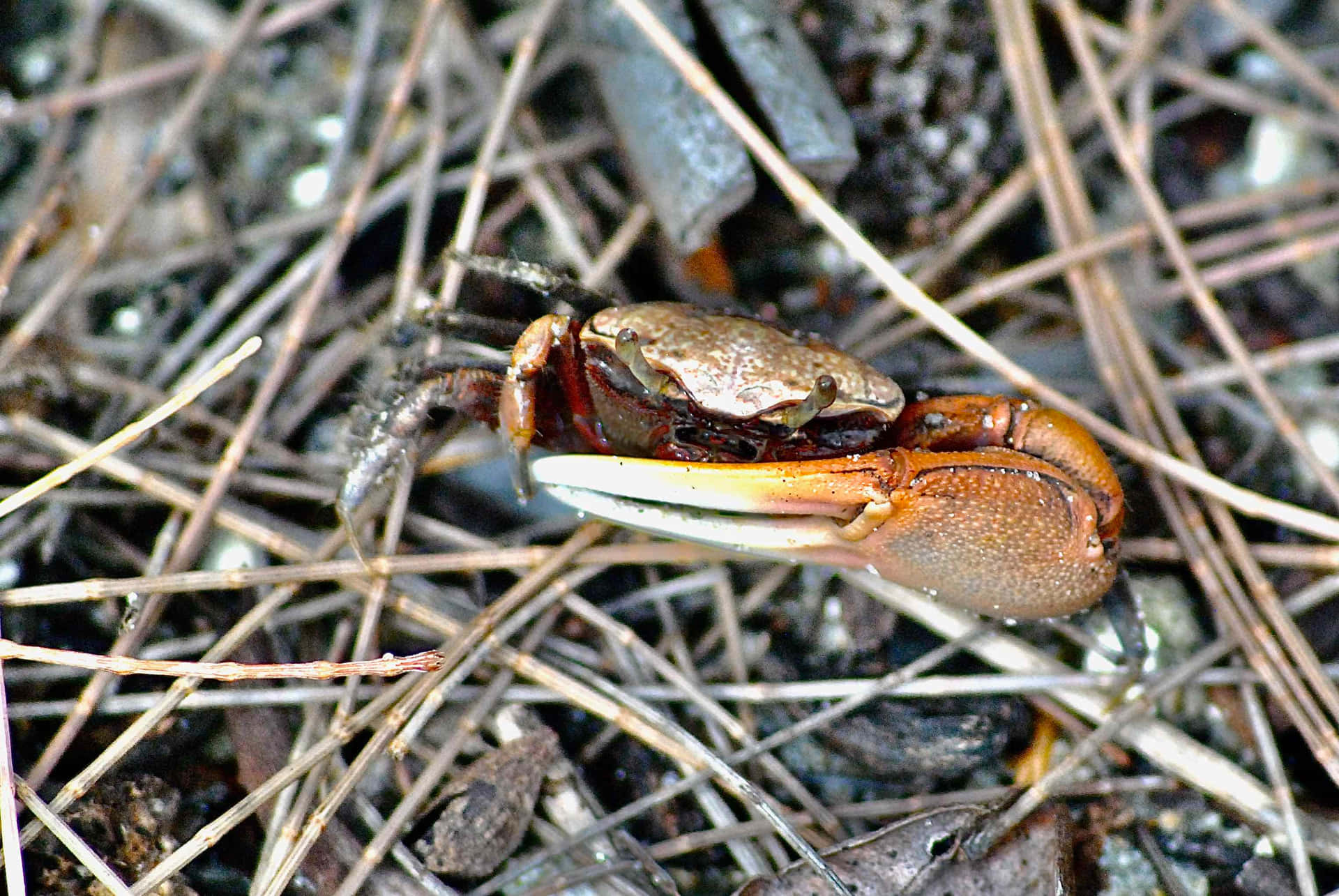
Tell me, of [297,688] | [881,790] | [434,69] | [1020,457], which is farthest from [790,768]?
[434,69]

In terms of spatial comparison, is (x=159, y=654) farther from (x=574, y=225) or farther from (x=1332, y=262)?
(x=1332, y=262)

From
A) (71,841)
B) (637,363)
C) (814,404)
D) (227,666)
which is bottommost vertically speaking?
(71,841)

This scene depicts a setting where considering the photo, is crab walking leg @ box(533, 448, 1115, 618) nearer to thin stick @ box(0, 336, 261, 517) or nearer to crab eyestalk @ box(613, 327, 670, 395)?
crab eyestalk @ box(613, 327, 670, 395)

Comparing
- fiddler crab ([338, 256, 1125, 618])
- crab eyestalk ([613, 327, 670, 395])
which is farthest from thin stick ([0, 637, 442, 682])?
crab eyestalk ([613, 327, 670, 395])

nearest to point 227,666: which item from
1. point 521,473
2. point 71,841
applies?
point 71,841

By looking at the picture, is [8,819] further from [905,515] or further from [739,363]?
[905,515]

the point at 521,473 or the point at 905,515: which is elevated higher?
the point at 521,473
